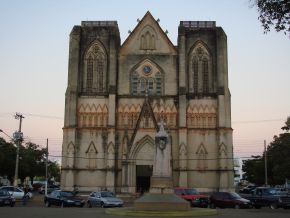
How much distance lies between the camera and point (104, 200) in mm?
33344

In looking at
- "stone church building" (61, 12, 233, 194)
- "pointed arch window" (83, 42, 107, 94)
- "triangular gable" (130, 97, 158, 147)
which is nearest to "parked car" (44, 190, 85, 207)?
"stone church building" (61, 12, 233, 194)

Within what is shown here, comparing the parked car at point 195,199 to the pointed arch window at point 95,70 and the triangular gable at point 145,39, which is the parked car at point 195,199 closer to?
the pointed arch window at point 95,70

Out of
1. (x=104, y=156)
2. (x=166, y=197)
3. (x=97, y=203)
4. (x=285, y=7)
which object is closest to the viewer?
(x=285, y=7)

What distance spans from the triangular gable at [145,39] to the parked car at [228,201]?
2411 cm

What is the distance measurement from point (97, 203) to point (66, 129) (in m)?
19.0

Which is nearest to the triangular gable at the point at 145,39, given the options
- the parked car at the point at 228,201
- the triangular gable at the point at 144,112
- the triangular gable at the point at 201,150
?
the triangular gable at the point at 144,112

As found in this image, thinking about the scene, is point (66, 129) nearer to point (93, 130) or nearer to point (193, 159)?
point (93, 130)

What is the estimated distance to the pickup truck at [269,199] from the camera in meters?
32.7

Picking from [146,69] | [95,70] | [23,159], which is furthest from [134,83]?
[23,159]

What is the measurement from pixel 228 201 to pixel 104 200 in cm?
877

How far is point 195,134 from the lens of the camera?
52.1 metres

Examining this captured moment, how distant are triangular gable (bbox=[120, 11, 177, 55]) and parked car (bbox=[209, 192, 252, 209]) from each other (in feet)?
79.1

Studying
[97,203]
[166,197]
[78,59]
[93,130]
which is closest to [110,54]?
[78,59]

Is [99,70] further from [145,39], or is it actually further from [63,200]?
[63,200]
